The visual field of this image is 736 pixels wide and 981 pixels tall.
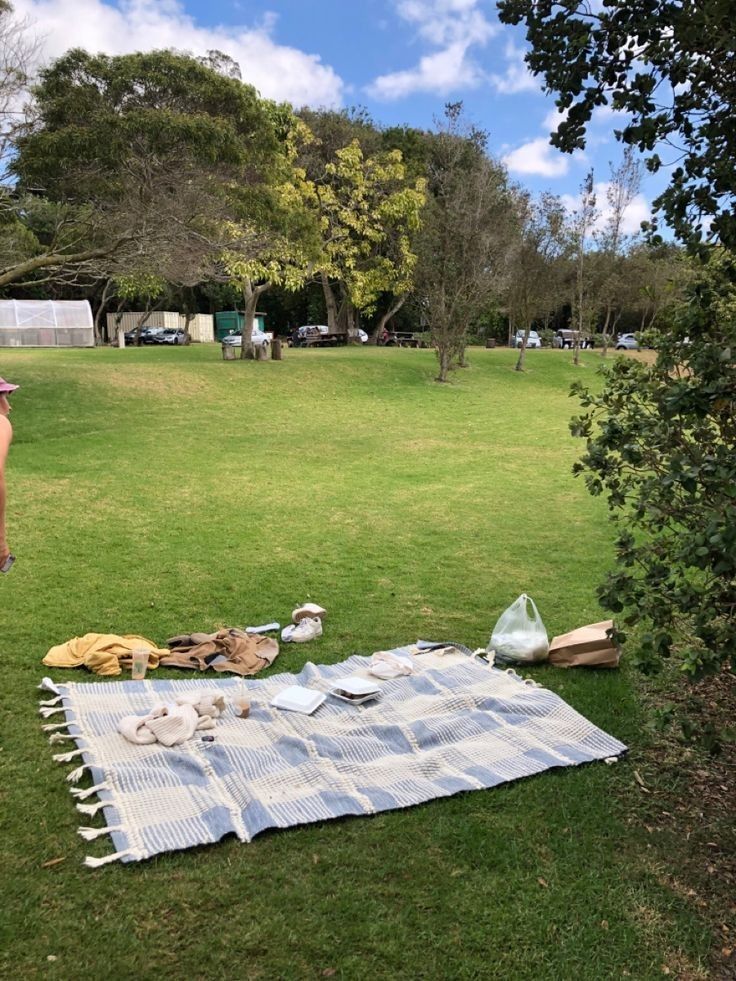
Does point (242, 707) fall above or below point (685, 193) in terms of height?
below

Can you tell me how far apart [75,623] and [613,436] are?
3855mm

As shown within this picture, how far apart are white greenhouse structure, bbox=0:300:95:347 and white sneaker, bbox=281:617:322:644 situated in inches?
1254

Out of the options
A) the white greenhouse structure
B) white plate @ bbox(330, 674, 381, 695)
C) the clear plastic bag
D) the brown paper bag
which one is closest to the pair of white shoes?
white plate @ bbox(330, 674, 381, 695)

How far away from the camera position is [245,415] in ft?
50.4

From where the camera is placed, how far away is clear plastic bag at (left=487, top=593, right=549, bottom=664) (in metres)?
4.74

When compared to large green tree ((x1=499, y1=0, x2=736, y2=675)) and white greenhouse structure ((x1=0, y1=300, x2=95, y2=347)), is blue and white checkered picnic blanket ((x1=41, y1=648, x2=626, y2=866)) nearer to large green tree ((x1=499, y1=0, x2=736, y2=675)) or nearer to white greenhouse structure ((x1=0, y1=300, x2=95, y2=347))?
large green tree ((x1=499, y1=0, x2=736, y2=675))

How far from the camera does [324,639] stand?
5156 millimetres

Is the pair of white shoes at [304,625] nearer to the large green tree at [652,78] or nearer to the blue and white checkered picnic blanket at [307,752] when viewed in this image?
the blue and white checkered picnic blanket at [307,752]

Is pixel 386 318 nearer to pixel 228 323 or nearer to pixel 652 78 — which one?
pixel 228 323

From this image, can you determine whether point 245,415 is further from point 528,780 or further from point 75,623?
point 528,780

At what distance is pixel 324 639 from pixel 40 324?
106ft

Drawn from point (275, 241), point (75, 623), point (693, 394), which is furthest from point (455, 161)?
point (693, 394)

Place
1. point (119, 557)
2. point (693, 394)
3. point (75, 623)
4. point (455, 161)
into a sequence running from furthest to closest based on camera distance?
point (455, 161) → point (119, 557) → point (75, 623) → point (693, 394)

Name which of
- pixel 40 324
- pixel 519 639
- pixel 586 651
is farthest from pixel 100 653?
pixel 40 324
